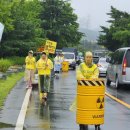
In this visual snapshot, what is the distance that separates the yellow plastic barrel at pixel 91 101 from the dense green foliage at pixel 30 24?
103ft

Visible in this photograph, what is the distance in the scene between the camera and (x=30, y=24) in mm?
52250

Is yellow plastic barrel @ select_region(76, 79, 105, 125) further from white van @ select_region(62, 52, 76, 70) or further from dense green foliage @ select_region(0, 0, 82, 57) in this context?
white van @ select_region(62, 52, 76, 70)

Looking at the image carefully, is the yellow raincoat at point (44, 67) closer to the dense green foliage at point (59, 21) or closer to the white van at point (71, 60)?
the white van at point (71, 60)

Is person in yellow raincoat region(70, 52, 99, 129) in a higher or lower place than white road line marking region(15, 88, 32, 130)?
higher

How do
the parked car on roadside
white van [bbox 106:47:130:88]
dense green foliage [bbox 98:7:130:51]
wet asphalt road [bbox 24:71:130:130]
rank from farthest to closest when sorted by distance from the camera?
dense green foliage [bbox 98:7:130:51]
the parked car on roadside
white van [bbox 106:47:130:88]
wet asphalt road [bbox 24:71:130:130]

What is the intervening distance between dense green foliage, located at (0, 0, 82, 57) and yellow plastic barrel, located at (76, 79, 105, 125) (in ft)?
103

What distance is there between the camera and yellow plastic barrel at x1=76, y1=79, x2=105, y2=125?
11.5m

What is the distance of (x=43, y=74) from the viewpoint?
1923cm

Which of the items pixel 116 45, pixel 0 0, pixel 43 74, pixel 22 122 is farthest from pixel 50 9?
pixel 22 122

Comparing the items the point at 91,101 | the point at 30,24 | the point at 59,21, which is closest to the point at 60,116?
the point at 91,101

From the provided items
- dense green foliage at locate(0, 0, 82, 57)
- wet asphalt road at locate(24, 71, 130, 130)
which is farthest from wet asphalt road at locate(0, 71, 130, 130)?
dense green foliage at locate(0, 0, 82, 57)

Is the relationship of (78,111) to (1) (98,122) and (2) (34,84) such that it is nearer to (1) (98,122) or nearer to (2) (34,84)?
(1) (98,122)

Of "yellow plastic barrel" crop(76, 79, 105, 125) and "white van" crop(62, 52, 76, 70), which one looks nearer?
"yellow plastic barrel" crop(76, 79, 105, 125)

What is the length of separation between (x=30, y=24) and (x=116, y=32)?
30517 millimetres
